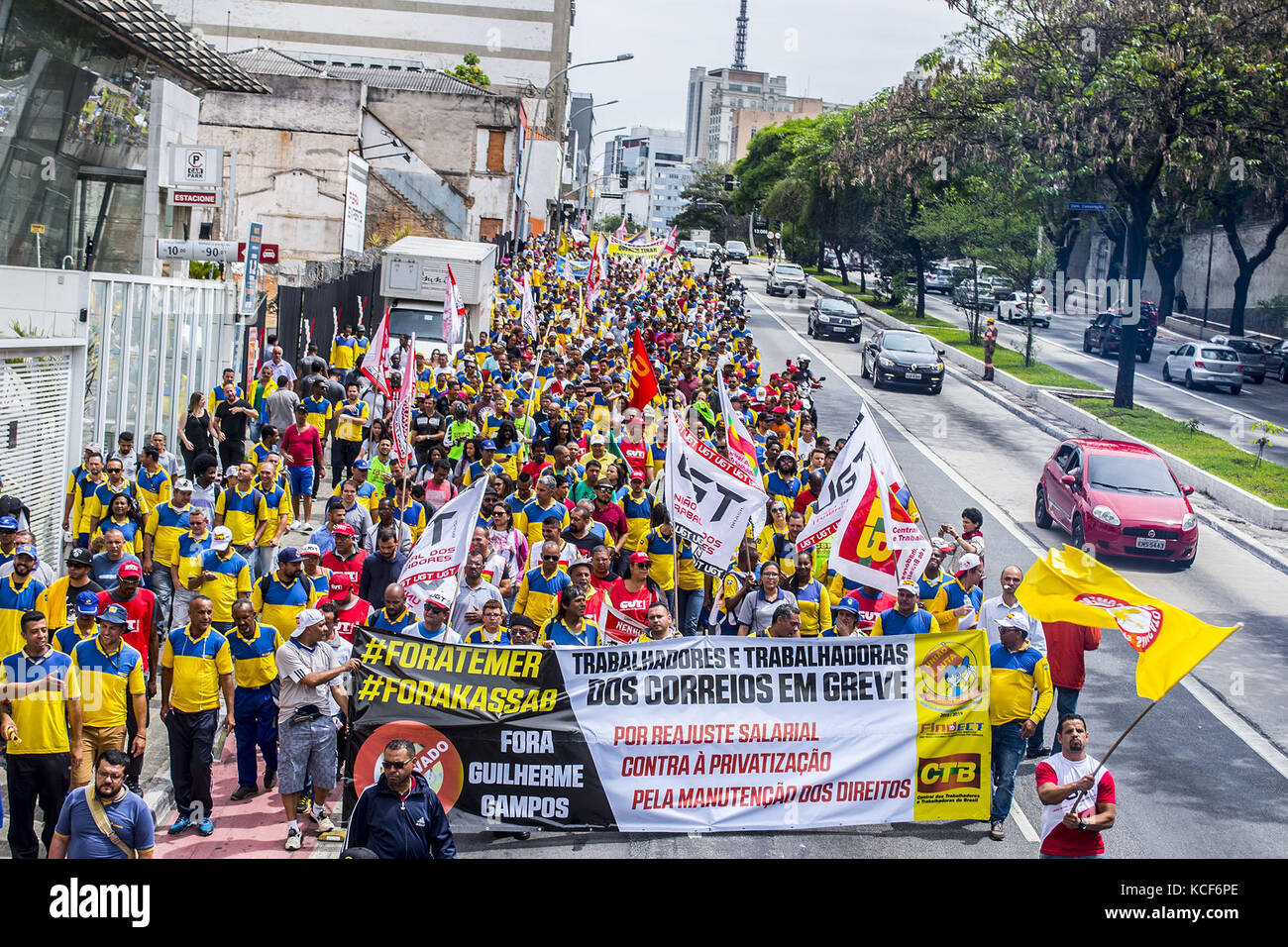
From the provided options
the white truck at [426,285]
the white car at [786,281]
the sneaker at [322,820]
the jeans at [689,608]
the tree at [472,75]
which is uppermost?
the tree at [472,75]

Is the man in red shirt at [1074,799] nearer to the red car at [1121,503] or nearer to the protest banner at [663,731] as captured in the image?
the protest banner at [663,731]

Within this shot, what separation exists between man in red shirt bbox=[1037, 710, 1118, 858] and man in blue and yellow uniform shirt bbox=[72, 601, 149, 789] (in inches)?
226

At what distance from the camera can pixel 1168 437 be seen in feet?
99.7

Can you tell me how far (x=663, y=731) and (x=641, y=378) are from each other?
8069 millimetres

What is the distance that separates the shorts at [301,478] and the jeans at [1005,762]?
9.66 meters

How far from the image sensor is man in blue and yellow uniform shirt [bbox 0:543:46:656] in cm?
975

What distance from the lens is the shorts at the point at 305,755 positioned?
9133mm

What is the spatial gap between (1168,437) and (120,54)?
22.4 metres

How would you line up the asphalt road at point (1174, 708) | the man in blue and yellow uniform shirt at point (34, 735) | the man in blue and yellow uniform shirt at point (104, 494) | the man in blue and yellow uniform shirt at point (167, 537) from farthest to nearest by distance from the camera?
1. the man in blue and yellow uniform shirt at point (104, 494)
2. the man in blue and yellow uniform shirt at point (167, 537)
3. the asphalt road at point (1174, 708)
4. the man in blue and yellow uniform shirt at point (34, 735)

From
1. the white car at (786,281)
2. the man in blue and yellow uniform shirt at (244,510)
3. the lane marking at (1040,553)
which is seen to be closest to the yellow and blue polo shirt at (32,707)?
the man in blue and yellow uniform shirt at (244,510)

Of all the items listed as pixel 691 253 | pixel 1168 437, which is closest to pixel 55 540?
pixel 1168 437

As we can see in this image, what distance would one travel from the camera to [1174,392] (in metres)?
40.6

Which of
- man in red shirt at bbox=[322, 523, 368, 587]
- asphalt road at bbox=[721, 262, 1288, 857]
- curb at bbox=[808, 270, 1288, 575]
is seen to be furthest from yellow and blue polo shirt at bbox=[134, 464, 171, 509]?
curb at bbox=[808, 270, 1288, 575]

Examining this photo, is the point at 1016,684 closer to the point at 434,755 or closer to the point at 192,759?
the point at 434,755
